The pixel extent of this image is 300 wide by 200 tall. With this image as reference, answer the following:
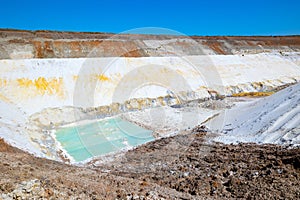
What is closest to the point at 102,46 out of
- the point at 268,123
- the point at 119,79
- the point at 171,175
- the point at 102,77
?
the point at 119,79

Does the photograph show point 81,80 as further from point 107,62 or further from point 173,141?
point 173,141

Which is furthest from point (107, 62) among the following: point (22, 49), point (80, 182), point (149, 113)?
point (80, 182)

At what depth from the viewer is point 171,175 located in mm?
8109

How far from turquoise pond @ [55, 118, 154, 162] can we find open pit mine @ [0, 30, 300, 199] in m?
0.06

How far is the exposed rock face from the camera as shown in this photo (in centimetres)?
2912

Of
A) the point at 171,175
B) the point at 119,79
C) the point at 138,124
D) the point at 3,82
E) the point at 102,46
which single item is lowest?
the point at 171,175

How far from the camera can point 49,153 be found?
464 inches

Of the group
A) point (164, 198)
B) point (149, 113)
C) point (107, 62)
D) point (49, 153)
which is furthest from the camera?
point (107, 62)

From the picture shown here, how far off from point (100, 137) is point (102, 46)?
22253mm

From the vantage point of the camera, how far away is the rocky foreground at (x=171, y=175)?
5.48 metres

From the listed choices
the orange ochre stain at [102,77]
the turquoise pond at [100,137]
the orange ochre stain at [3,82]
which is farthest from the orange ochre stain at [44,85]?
the turquoise pond at [100,137]

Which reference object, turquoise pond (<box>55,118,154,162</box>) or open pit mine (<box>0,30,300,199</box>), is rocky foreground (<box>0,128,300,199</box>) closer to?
open pit mine (<box>0,30,300,199</box>)

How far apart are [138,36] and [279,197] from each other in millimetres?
→ 42605

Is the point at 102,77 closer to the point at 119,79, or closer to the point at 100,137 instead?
the point at 119,79
